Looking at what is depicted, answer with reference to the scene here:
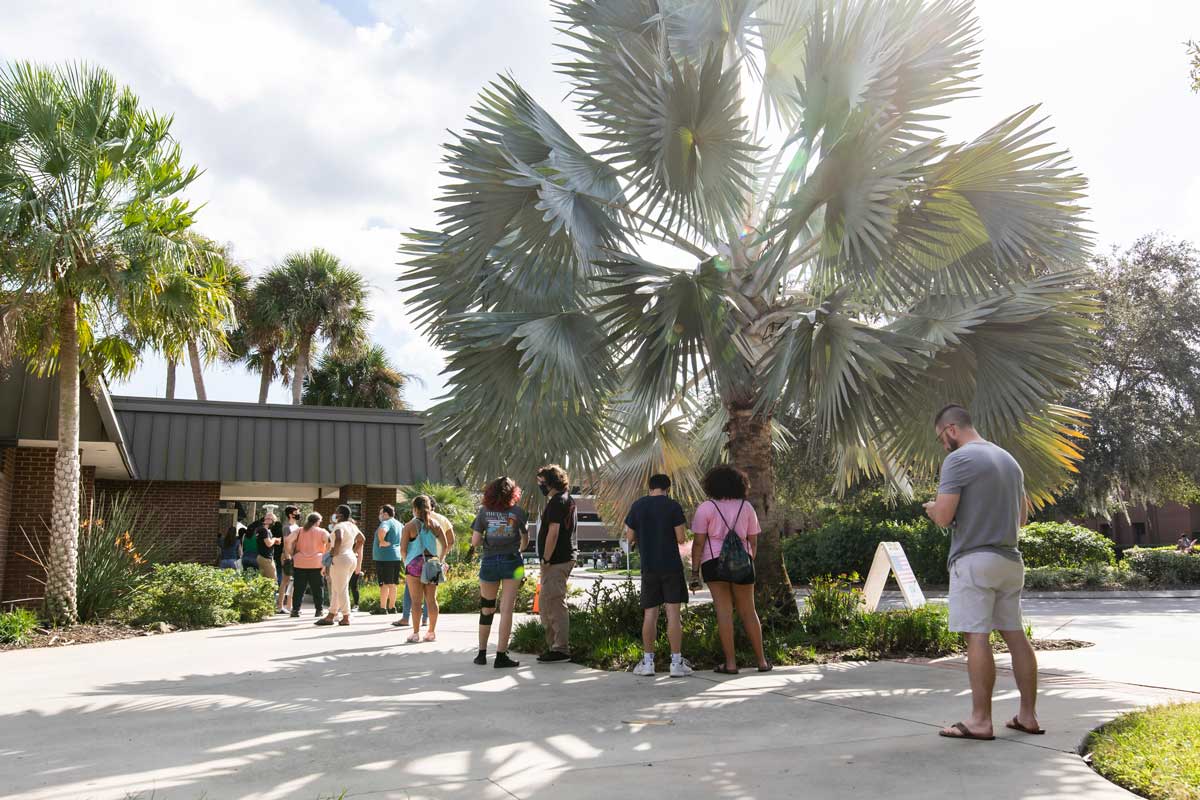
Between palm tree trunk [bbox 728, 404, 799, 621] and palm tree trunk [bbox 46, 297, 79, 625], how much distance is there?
8235 mm

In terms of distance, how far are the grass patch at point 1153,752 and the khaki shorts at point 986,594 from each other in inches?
25.9

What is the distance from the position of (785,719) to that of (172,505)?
56.5 ft

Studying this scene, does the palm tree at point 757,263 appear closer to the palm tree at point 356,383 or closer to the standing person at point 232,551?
the standing person at point 232,551

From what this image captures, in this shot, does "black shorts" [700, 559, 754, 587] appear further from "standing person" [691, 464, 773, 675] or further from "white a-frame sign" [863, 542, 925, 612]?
"white a-frame sign" [863, 542, 925, 612]

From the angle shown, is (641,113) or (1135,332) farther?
(1135,332)

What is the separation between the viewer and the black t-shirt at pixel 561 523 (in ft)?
25.3

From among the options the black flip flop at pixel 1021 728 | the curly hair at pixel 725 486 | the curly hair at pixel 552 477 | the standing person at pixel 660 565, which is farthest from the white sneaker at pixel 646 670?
the black flip flop at pixel 1021 728

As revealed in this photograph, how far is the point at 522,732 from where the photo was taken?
4859 millimetres

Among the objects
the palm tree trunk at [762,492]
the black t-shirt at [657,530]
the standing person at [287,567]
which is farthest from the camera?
the standing person at [287,567]

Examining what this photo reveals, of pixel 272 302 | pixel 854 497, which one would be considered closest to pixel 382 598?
pixel 854 497

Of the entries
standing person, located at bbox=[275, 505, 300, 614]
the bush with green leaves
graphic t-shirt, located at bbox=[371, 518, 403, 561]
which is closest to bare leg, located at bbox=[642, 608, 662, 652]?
graphic t-shirt, located at bbox=[371, 518, 403, 561]

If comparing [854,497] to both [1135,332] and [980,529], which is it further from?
[980,529]

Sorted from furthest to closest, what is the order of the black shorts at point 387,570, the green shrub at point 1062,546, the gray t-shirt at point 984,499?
the green shrub at point 1062,546 < the black shorts at point 387,570 < the gray t-shirt at point 984,499

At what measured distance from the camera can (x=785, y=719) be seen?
5113 mm
